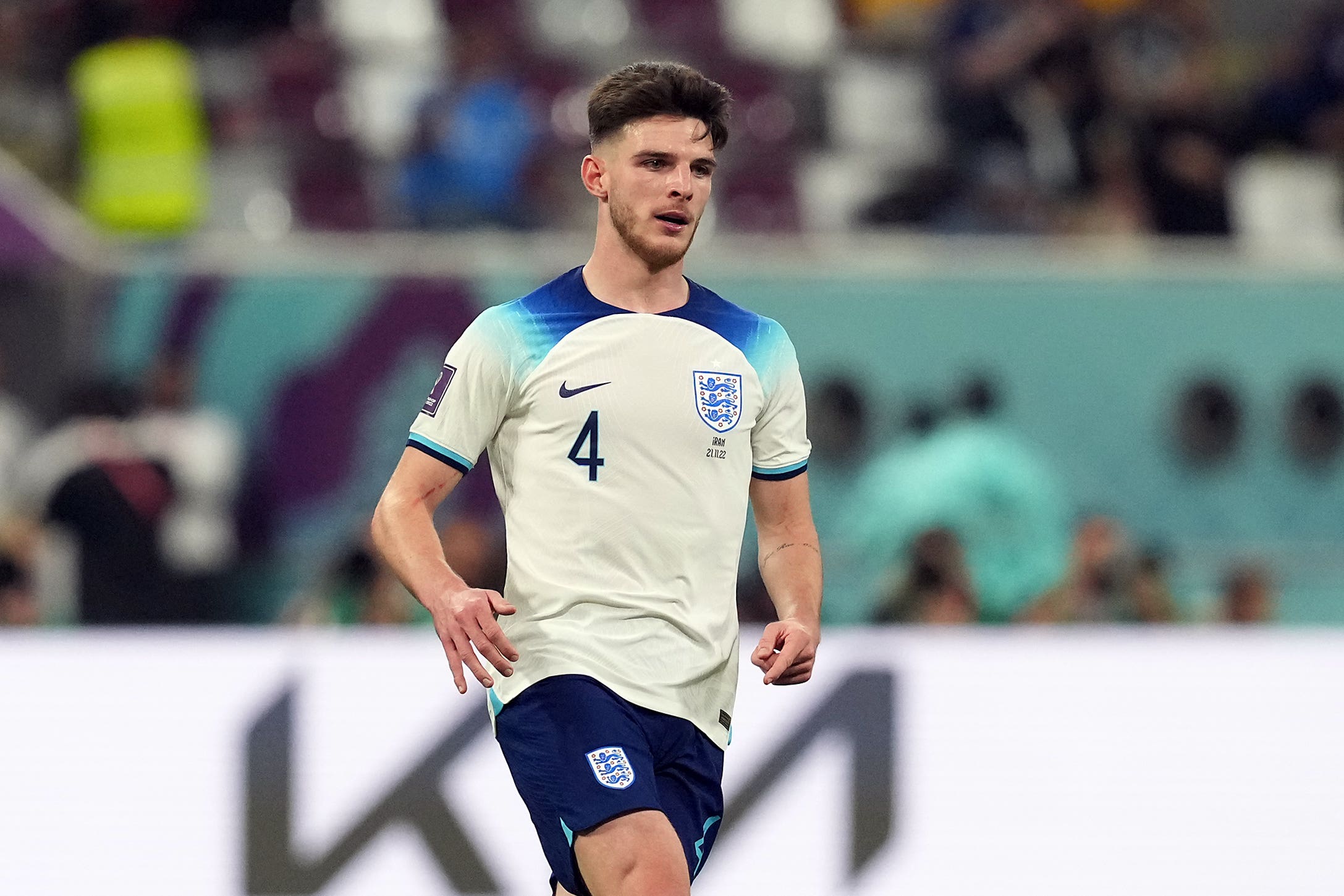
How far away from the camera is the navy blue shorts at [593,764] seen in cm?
389

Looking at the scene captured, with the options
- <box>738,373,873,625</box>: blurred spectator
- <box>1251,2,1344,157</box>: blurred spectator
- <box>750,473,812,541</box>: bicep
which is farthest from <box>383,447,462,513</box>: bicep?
<box>1251,2,1344,157</box>: blurred spectator

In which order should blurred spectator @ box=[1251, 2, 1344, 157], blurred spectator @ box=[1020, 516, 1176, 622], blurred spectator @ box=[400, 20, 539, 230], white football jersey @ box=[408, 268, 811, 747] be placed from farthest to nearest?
blurred spectator @ box=[1251, 2, 1344, 157]
blurred spectator @ box=[400, 20, 539, 230]
blurred spectator @ box=[1020, 516, 1176, 622]
white football jersey @ box=[408, 268, 811, 747]

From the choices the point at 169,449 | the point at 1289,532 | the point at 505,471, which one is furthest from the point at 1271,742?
the point at 169,449

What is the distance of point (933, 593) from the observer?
7609mm

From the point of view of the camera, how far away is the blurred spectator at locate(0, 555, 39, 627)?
8055 mm

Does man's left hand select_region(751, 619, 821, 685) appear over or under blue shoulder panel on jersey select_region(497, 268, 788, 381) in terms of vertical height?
under

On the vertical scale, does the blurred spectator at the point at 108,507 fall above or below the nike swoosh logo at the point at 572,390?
below

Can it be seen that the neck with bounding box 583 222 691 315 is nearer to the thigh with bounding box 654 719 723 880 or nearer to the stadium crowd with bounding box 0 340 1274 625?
the thigh with bounding box 654 719 723 880

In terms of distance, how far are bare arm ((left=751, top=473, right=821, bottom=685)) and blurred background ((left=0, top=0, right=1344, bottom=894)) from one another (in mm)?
3330

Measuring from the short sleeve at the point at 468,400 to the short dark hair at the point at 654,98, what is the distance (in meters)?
0.44


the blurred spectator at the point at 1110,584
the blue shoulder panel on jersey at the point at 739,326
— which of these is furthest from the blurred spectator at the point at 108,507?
the blue shoulder panel on jersey at the point at 739,326

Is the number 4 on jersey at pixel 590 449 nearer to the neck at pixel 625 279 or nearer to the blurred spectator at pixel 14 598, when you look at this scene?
the neck at pixel 625 279

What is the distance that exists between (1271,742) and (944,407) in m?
3.62

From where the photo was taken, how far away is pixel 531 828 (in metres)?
6.11
